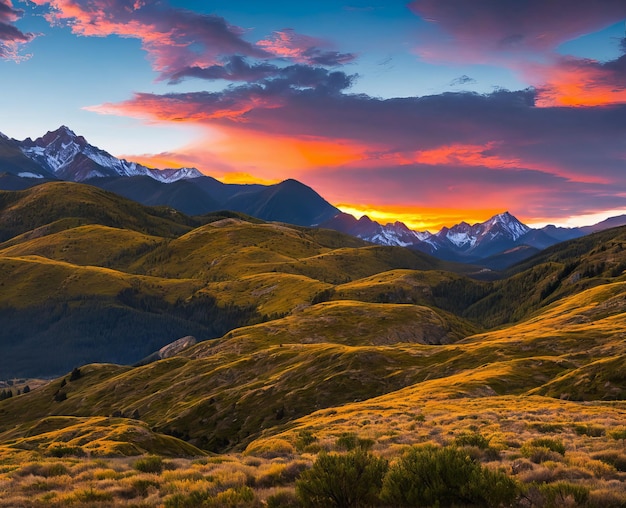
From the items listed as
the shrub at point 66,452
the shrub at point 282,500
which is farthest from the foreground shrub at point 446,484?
the shrub at point 66,452

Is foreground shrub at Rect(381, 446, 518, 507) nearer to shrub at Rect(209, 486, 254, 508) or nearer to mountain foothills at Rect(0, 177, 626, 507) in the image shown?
mountain foothills at Rect(0, 177, 626, 507)

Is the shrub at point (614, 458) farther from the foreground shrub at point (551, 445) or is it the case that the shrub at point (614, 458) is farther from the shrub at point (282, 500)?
the shrub at point (282, 500)

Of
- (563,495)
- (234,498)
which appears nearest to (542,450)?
(563,495)

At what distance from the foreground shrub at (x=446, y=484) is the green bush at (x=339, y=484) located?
2.38ft

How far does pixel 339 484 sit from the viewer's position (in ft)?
52.0

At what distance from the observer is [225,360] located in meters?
161

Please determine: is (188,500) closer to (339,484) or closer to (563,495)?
(339,484)

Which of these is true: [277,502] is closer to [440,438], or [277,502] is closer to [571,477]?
[571,477]

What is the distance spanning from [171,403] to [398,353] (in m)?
57.0

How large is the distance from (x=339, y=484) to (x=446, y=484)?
3.20 m

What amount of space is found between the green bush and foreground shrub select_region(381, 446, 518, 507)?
0.73 m

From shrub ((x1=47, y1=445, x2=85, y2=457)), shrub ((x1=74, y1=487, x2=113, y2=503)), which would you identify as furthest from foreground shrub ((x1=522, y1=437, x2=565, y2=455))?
shrub ((x1=47, y1=445, x2=85, y2=457))

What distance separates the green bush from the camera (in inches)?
618

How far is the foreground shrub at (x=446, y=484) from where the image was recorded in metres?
14.8
